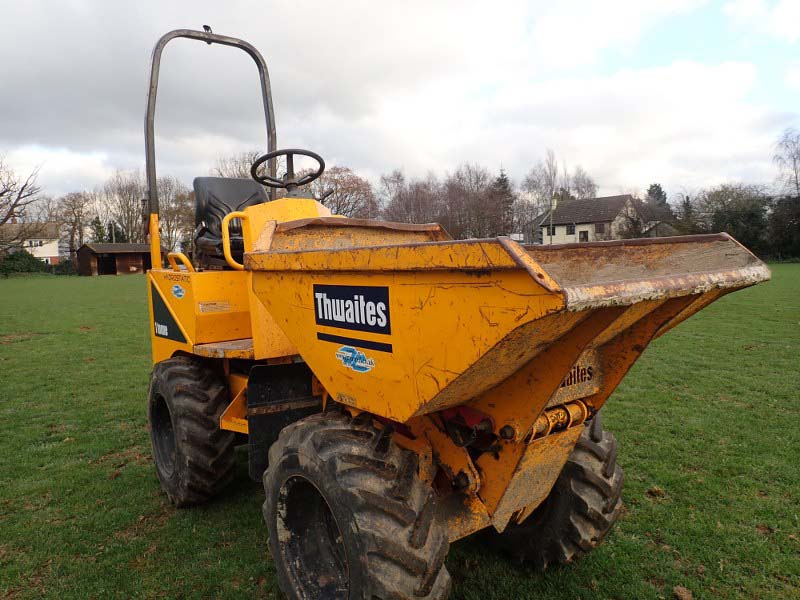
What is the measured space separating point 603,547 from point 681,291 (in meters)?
2.38

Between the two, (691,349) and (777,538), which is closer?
(777,538)

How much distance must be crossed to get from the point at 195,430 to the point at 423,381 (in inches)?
94.1

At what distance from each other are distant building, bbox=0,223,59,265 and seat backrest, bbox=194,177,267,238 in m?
34.9

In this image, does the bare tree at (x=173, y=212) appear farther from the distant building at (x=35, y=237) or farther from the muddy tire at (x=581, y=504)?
the muddy tire at (x=581, y=504)

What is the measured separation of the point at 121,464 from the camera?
524 cm

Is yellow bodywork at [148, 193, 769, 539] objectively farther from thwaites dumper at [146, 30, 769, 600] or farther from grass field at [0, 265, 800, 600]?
grass field at [0, 265, 800, 600]

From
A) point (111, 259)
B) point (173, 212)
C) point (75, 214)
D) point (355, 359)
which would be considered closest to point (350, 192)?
point (173, 212)

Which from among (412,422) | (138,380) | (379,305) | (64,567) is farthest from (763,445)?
(138,380)

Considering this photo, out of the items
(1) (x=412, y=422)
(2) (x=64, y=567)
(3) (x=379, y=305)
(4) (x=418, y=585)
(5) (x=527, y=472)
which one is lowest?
(2) (x=64, y=567)

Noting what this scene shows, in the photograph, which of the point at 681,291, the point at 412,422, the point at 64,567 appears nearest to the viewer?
the point at 681,291

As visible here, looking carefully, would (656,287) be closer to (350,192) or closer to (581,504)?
(581,504)

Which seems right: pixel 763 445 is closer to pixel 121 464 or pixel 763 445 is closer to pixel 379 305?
pixel 379 305

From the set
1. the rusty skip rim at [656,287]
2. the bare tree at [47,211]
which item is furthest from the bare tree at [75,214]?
the rusty skip rim at [656,287]

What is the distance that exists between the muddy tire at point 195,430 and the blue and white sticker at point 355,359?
184 cm
